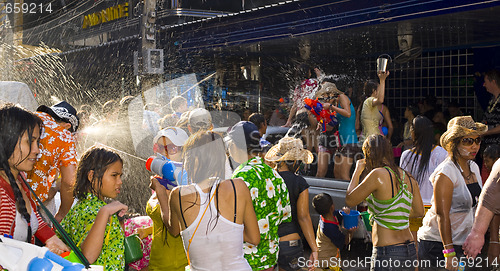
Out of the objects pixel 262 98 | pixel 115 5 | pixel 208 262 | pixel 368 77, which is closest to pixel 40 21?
pixel 115 5

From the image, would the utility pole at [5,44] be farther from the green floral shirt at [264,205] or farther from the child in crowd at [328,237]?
the green floral shirt at [264,205]

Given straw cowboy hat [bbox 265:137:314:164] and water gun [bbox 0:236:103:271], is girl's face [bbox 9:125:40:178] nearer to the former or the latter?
water gun [bbox 0:236:103:271]

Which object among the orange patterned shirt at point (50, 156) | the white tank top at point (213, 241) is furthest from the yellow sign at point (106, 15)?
the white tank top at point (213, 241)

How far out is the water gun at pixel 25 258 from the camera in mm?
2510

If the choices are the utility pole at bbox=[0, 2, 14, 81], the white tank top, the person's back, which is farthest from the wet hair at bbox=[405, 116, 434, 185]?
the utility pole at bbox=[0, 2, 14, 81]

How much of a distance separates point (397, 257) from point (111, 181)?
227 cm

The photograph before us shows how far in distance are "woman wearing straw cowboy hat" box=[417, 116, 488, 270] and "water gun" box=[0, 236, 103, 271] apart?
2882 mm

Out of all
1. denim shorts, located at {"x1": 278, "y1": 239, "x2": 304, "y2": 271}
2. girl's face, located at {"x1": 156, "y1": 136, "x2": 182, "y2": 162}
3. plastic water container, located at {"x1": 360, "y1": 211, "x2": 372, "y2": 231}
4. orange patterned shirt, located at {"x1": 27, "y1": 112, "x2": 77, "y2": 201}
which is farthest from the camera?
plastic water container, located at {"x1": 360, "y1": 211, "x2": 372, "y2": 231}

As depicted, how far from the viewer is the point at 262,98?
13352 millimetres

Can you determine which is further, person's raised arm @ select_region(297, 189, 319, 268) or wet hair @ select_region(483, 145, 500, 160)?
wet hair @ select_region(483, 145, 500, 160)

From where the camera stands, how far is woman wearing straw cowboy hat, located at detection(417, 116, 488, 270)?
14.2ft

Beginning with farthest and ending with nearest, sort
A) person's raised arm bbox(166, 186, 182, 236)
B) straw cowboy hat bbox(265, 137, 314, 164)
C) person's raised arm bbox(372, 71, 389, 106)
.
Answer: person's raised arm bbox(372, 71, 389, 106) < straw cowboy hat bbox(265, 137, 314, 164) < person's raised arm bbox(166, 186, 182, 236)

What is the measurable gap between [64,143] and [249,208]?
65.2 inches

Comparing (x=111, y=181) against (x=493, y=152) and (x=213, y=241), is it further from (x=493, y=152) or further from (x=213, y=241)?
(x=493, y=152)
